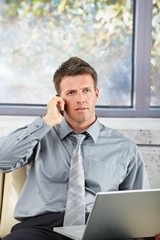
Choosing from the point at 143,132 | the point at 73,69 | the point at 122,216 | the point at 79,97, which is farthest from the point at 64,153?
the point at 122,216

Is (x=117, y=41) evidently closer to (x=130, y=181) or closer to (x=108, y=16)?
(x=108, y=16)

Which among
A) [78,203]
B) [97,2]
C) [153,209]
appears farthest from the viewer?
[97,2]

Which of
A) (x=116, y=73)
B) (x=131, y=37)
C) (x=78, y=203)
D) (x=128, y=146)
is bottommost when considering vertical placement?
(x=78, y=203)

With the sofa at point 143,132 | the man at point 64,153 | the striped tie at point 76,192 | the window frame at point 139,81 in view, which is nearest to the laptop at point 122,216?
the striped tie at point 76,192

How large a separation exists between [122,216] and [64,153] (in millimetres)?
760

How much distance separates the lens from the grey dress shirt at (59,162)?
2.62 meters

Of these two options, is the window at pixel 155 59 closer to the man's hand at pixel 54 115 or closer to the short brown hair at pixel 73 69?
the short brown hair at pixel 73 69

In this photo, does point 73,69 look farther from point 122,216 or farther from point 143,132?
point 122,216

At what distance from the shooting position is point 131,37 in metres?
3.25

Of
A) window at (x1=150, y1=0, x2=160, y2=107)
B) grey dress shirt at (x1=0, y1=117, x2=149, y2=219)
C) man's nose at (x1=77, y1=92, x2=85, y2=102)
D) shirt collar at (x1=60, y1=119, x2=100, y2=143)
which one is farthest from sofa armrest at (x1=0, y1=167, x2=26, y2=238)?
window at (x1=150, y1=0, x2=160, y2=107)

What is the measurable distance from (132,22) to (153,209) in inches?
58.2

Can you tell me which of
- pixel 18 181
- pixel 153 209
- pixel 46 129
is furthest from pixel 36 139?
pixel 153 209

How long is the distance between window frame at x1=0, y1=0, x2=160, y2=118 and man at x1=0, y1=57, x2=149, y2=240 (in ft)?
1.72

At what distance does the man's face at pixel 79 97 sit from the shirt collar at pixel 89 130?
0.03m
